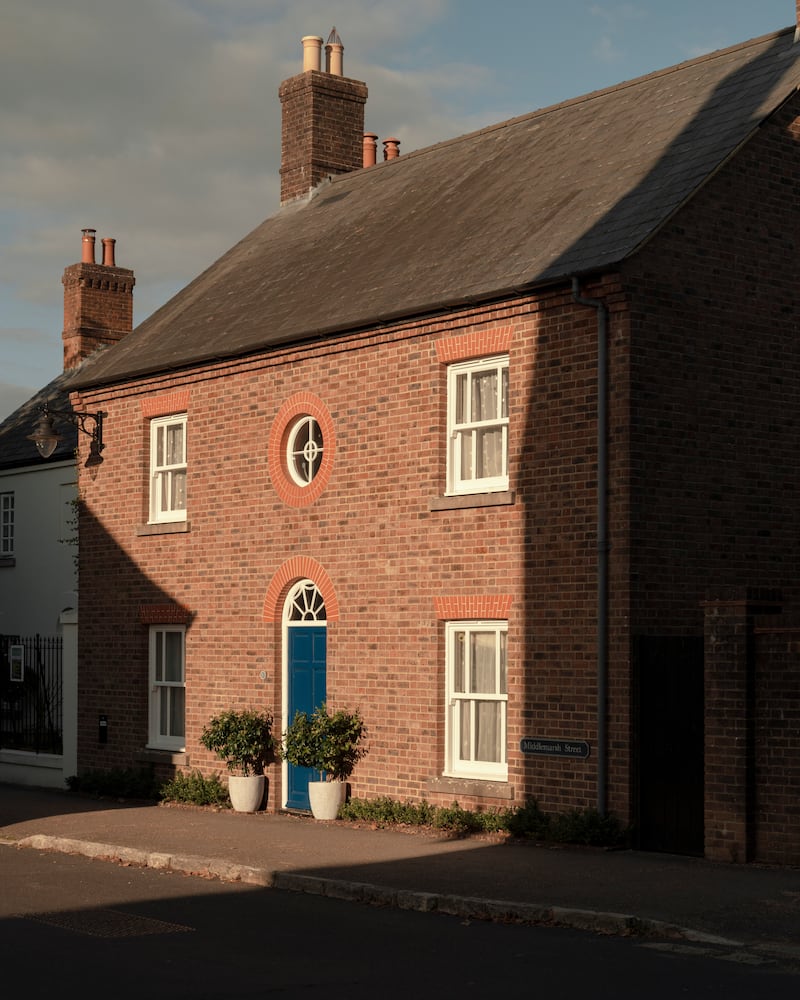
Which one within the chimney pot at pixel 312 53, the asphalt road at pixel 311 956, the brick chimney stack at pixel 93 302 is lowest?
the asphalt road at pixel 311 956

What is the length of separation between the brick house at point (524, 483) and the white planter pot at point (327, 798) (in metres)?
0.23

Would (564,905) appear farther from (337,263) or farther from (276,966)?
(337,263)

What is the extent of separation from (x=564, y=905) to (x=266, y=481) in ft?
30.9

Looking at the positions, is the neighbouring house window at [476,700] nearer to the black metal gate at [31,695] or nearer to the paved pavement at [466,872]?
the paved pavement at [466,872]

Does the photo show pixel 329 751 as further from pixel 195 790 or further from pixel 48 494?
pixel 48 494

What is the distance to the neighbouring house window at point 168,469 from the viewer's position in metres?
21.2

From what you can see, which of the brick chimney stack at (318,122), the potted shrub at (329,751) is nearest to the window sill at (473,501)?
the potted shrub at (329,751)

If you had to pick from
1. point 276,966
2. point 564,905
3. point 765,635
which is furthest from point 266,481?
point 276,966

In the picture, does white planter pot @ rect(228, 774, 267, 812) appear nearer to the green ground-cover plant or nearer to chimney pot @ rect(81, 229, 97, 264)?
the green ground-cover plant

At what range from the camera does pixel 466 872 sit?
1299 centimetres

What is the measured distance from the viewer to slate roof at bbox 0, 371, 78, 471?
31094 mm

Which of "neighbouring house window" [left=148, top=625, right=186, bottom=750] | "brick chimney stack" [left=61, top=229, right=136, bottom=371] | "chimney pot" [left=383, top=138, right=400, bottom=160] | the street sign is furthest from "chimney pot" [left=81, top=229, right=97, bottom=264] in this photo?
the street sign

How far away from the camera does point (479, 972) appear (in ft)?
29.8

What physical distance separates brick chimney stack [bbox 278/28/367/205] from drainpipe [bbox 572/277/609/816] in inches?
447
